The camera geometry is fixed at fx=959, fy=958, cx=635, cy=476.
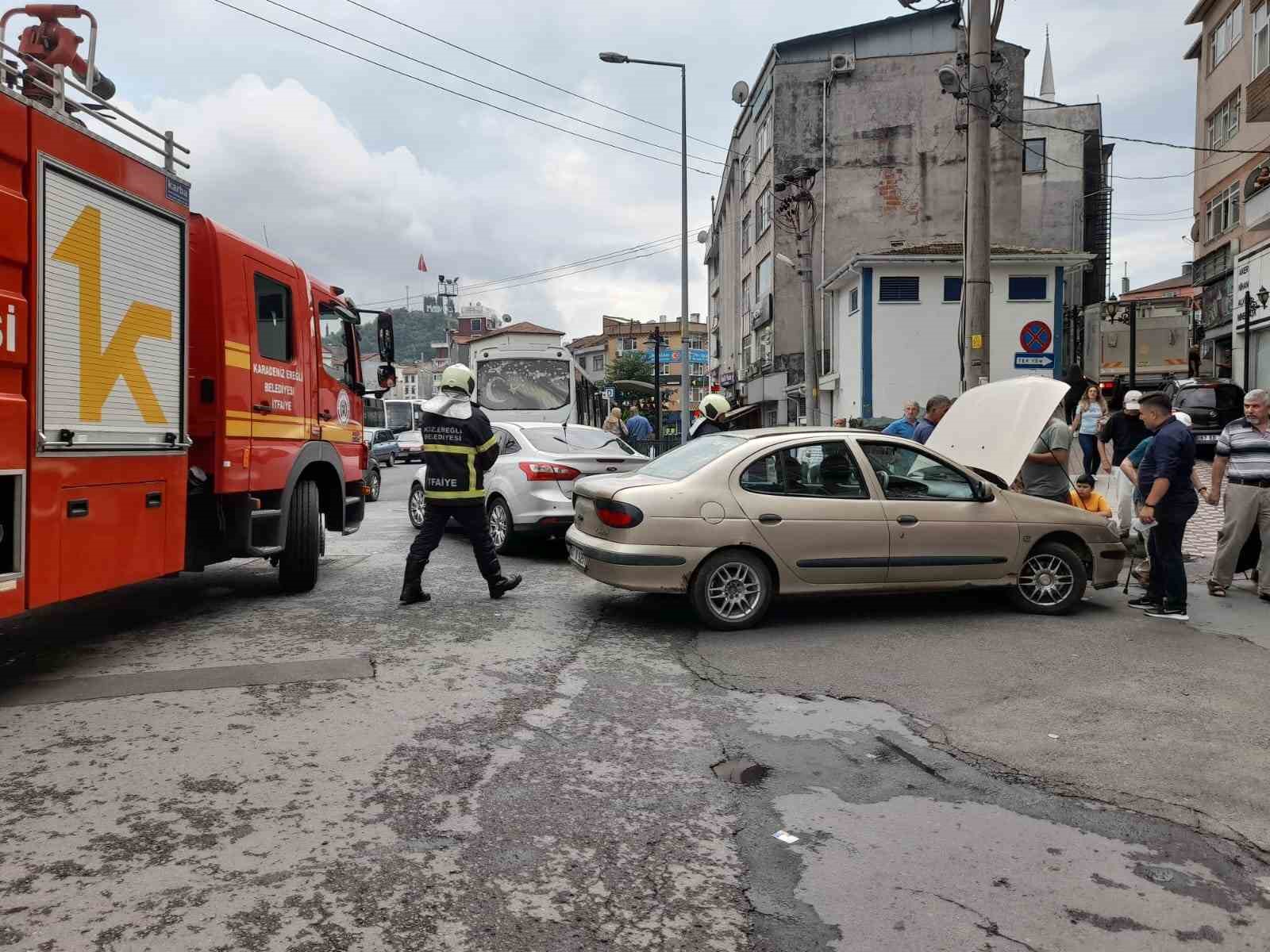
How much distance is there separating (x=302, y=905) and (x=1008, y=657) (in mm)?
4627

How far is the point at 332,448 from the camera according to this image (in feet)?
27.8

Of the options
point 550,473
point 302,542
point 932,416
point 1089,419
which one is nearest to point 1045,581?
point 932,416

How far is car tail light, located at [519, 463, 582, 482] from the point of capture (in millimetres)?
9766

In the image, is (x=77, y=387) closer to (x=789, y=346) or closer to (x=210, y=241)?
(x=210, y=241)

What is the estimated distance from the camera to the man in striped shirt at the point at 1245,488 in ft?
25.1

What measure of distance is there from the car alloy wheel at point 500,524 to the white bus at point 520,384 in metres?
11.9

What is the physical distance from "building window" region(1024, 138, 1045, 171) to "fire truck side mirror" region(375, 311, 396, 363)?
109 feet

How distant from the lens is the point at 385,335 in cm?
936

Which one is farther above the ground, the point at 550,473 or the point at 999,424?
the point at 999,424

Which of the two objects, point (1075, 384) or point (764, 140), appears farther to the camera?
point (764, 140)

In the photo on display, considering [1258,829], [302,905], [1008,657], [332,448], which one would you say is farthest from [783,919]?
[332,448]

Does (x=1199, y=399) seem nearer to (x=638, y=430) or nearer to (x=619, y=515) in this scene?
(x=638, y=430)

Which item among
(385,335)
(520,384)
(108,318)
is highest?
(520,384)

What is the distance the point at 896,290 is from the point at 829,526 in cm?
2068
